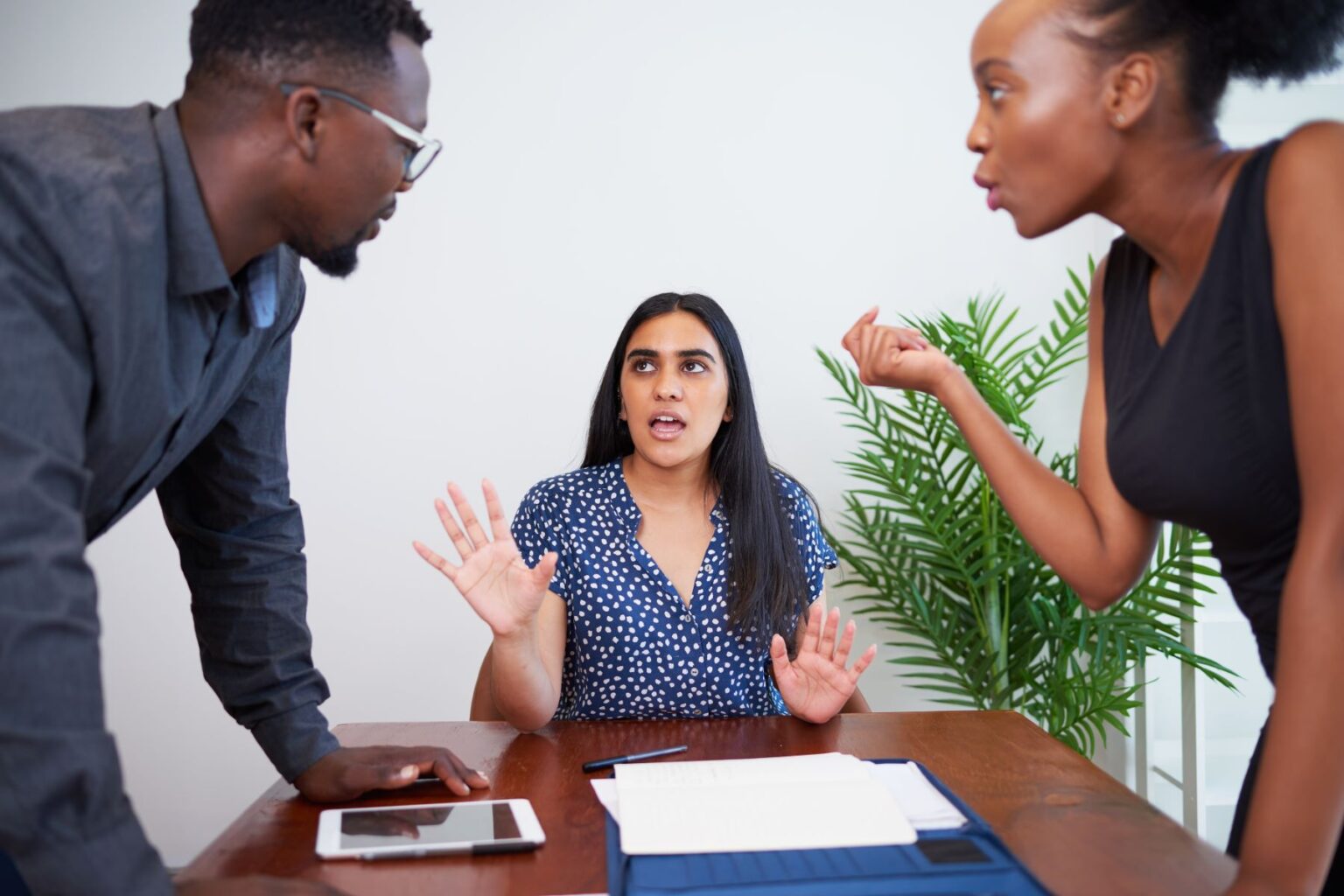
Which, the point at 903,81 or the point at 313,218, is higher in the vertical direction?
the point at 903,81

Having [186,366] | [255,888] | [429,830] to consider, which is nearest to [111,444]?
[186,366]

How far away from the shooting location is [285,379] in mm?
1516

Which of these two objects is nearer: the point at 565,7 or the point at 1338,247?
the point at 1338,247

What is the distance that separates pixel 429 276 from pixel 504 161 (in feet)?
1.41

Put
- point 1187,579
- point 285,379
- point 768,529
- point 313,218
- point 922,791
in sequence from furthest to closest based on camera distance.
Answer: point 1187,579, point 768,529, point 285,379, point 922,791, point 313,218

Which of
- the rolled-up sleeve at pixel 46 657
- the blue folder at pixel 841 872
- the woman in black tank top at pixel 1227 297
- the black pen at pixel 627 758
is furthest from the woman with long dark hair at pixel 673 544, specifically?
the rolled-up sleeve at pixel 46 657

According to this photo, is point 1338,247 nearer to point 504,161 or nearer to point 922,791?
point 922,791

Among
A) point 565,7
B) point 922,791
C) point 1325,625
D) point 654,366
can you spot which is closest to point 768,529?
point 654,366

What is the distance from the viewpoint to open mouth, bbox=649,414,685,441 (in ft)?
7.89

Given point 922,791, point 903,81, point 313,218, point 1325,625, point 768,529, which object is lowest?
point 922,791

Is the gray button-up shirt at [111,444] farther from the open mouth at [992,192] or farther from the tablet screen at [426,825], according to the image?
the open mouth at [992,192]

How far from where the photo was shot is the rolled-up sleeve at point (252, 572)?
146cm

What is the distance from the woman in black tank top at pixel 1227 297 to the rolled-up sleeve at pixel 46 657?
894 mm

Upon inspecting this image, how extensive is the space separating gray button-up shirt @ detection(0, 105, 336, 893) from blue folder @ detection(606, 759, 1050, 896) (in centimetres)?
45
